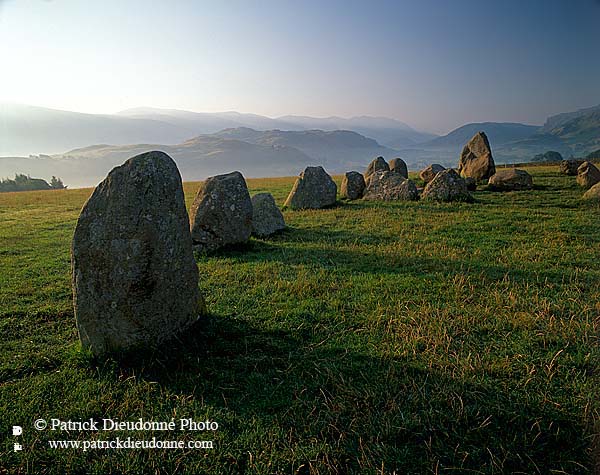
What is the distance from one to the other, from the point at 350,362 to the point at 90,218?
14.3ft

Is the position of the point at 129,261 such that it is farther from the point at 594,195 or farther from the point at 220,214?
the point at 594,195

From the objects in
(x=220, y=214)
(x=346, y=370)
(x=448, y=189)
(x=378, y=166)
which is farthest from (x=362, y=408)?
(x=378, y=166)

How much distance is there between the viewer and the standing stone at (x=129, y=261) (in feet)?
18.3

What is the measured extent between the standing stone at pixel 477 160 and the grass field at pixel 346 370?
17351 millimetres

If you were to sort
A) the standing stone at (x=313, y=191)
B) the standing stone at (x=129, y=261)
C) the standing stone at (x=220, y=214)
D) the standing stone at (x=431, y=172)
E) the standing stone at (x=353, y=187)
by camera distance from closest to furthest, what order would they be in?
the standing stone at (x=129, y=261) → the standing stone at (x=220, y=214) → the standing stone at (x=313, y=191) → the standing stone at (x=353, y=187) → the standing stone at (x=431, y=172)

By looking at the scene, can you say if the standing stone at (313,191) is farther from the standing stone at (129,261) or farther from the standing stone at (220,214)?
the standing stone at (129,261)

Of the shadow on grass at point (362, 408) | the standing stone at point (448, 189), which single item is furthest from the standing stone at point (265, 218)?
the standing stone at point (448, 189)

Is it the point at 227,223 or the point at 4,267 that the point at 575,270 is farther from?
the point at 4,267

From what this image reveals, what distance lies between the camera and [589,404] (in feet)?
13.8

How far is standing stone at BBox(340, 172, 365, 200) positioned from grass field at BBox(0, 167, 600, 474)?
13020 mm

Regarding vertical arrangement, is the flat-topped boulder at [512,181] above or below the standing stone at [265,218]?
above

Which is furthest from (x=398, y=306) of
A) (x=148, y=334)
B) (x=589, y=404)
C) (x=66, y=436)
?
(x=66, y=436)

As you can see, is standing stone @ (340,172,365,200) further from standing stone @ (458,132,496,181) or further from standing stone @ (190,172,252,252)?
standing stone @ (190,172,252,252)

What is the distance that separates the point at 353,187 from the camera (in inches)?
929
